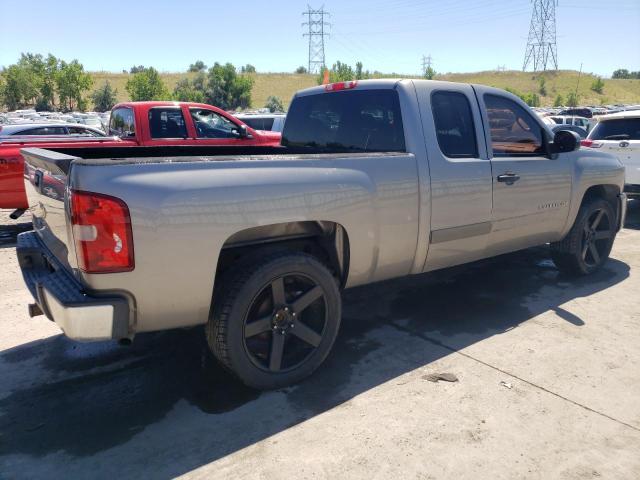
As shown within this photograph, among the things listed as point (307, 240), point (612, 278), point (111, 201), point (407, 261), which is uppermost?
point (111, 201)

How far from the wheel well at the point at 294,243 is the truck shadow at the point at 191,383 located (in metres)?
0.75

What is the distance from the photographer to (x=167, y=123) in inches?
349

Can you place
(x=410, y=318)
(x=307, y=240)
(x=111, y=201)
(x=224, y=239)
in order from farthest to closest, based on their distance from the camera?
(x=410, y=318) < (x=307, y=240) < (x=224, y=239) < (x=111, y=201)

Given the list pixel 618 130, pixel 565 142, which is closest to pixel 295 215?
pixel 565 142

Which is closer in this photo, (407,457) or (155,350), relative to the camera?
(407,457)

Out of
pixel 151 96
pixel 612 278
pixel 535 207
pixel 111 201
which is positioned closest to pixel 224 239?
pixel 111 201

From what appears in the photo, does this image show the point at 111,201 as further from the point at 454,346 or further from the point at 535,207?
the point at 535,207

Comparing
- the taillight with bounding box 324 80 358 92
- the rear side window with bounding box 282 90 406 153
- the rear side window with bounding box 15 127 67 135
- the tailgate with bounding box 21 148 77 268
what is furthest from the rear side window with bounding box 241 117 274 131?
the tailgate with bounding box 21 148 77 268

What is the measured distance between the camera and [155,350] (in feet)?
12.7

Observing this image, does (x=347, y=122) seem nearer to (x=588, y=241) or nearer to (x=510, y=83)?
(x=588, y=241)

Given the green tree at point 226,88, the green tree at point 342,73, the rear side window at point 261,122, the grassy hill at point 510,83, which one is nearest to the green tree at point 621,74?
the grassy hill at point 510,83

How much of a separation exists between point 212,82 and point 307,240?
193ft

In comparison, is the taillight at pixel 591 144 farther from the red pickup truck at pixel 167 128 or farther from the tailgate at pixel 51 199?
the tailgate at pixel 51 199

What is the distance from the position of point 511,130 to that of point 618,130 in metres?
5.40
